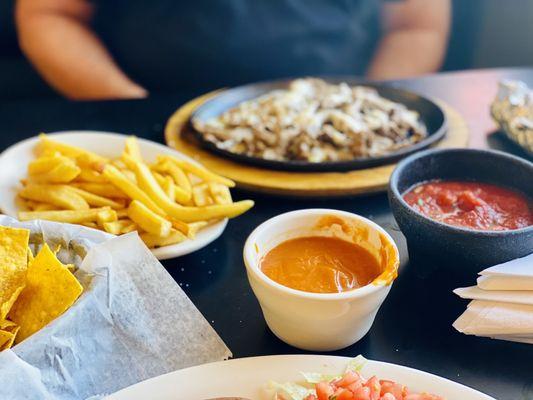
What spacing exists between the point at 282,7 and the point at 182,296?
1.85 meters

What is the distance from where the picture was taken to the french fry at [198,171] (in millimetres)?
1690

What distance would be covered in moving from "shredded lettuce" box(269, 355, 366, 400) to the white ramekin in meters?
0.09

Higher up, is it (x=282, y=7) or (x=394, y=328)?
(x=282, y=7)

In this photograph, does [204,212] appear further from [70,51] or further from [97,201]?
[70,51]

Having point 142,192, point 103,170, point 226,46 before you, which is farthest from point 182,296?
point 226,46

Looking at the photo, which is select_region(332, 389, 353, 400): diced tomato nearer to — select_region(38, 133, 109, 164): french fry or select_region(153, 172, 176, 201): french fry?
select_region(153, 172, 176, 201): french fry

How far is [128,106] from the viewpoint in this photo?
2.42 m

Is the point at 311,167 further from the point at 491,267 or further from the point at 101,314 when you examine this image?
the point at 101,314

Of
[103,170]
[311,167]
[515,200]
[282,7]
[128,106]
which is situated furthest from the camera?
[282,7]

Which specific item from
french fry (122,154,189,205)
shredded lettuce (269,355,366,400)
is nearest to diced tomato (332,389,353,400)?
shredded lettuce (269,355,366,400)

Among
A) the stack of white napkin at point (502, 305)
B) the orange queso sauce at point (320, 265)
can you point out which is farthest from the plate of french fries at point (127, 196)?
the stack of white napkin at point (502, 305)

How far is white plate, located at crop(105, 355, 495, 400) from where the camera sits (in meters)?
1.09

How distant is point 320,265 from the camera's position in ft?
4.14

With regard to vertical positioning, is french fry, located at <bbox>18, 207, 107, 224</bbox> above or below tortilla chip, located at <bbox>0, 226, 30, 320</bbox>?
below
